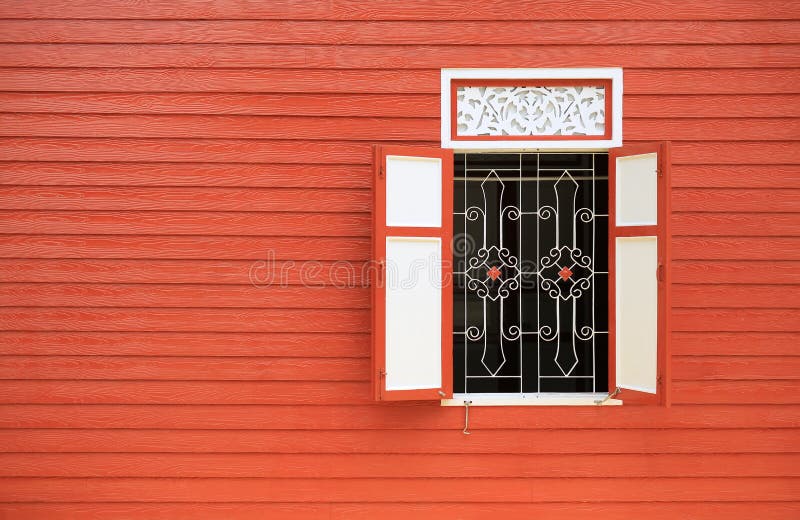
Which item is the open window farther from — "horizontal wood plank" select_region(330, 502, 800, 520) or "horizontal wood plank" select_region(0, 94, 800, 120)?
"horizontal wood plank" select_region(330, 502, 800, 520)

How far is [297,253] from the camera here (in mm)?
3318

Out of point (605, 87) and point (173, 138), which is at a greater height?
point (605, 87)

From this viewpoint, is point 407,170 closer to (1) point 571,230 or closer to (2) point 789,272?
(1) point 571,230

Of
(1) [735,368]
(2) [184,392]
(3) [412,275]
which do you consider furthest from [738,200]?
(2) [184,392]

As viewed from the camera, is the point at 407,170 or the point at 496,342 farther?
the point at 496,342

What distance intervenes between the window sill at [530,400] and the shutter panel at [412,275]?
0.13 metres

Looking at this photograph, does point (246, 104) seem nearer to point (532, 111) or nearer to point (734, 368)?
point (532, 111)

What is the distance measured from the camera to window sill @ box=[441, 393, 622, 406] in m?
3.31

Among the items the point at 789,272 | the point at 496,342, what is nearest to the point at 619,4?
the point at 789,272

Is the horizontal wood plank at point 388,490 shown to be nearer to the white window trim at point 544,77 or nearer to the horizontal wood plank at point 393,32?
the white window trim at point 544,77

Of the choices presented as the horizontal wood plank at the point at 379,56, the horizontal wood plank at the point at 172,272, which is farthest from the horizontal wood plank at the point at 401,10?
the horizontal wood plank at the point at 172,272

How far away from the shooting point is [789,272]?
3.32 m

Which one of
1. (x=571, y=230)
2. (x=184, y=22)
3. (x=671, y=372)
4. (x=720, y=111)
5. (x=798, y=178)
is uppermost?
(x=184, y=22)

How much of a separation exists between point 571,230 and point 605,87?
2.34 feet
